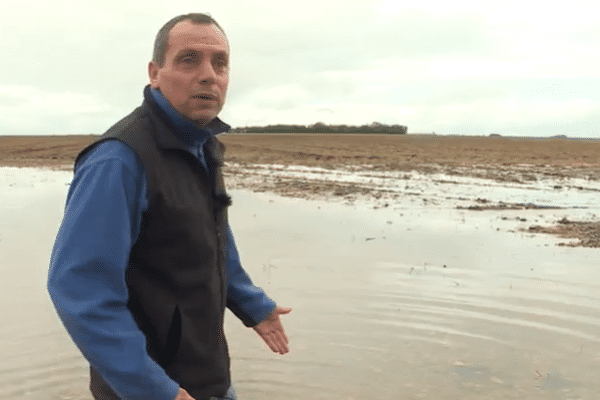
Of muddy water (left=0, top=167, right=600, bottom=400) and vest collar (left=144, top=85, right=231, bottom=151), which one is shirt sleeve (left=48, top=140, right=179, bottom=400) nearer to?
vest collar (left=144, top=85, right=231, bottom=151)

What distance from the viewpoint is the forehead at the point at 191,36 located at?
185cm

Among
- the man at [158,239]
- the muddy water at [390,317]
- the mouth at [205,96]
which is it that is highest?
the mouth at [205,96]

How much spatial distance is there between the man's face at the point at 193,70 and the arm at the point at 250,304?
59 cm

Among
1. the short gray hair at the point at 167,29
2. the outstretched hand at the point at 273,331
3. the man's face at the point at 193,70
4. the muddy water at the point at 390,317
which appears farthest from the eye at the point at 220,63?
the muddy water at the point at 390,317

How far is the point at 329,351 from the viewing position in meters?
5.23

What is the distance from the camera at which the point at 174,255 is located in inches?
71.7

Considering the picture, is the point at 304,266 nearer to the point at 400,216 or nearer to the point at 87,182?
the point at 400,216

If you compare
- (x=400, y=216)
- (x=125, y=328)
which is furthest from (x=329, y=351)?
(x=400, y=216)

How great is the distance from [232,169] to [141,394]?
75.0ft

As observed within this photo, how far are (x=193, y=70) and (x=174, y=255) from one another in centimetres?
50

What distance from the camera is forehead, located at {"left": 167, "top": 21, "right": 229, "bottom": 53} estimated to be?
1847mm

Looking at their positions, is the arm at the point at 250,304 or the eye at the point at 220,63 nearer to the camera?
Result: the eye at the point at 220,63

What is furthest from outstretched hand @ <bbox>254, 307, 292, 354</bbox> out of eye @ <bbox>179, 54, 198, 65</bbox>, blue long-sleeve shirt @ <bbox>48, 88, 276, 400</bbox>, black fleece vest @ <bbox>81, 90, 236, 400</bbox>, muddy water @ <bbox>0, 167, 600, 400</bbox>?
muddy water @ <bbox>0, 167, 600, 400</bbox>

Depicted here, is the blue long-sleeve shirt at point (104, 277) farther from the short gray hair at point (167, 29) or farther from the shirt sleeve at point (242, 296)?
the shirt sleeve at point (242, 296)
